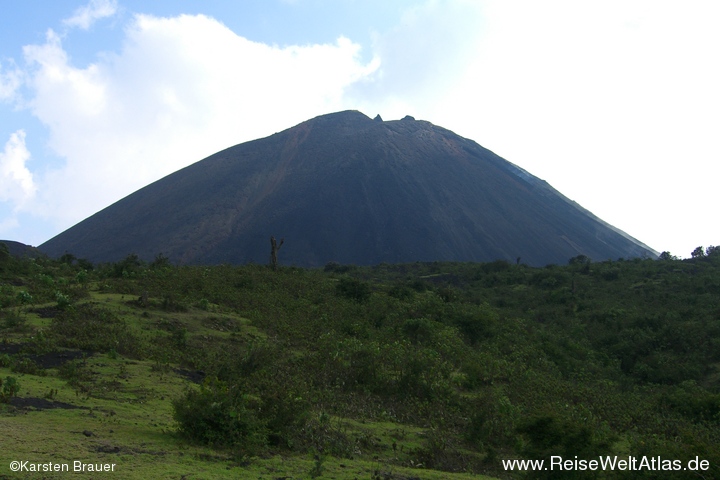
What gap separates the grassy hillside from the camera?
23.7 feet

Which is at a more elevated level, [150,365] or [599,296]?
[599,296]

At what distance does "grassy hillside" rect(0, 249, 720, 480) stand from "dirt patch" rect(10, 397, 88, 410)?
0.05m

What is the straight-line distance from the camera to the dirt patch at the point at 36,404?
293 inches

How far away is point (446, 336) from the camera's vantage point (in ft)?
60.3

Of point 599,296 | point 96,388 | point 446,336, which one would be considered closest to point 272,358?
point 96,388

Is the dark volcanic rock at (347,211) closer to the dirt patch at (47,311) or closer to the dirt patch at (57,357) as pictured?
the dirt patch at (47,311)

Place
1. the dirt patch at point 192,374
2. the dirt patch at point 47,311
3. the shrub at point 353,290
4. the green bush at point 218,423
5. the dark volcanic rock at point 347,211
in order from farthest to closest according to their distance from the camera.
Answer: the dark volcanic rock at point 347,211 < the shrub at point 353,290 < the dirt patch at point 47,311 < the dirt patch at point 192,374 < the green bush at point 218,423

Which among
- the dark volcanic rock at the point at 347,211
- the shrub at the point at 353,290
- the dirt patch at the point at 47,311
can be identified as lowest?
the dirt patch at the point at 47,311

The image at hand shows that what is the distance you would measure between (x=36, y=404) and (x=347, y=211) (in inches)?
3710

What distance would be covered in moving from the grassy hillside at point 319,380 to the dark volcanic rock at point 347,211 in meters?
60.4

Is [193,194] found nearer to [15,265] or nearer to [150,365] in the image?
[15,265]

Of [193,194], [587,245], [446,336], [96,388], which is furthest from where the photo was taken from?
[193,194]

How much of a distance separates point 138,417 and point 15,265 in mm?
13953

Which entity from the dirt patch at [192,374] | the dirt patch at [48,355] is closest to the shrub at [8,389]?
the dirt patch at [48,355]
